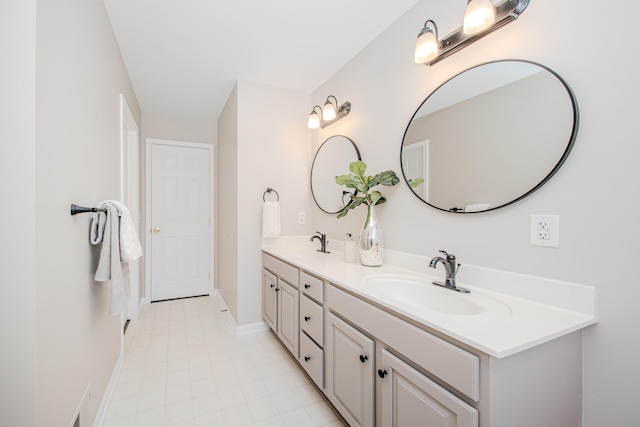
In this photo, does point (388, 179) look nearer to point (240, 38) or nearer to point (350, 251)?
point (350, 251)

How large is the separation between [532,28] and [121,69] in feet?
8.87

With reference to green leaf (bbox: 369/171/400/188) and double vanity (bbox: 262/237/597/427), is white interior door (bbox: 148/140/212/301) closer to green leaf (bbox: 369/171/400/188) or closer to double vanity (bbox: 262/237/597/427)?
double vanity (bbox: 262/237/597/427)

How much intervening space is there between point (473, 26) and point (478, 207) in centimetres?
78

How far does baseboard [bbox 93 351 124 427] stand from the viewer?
148 cm

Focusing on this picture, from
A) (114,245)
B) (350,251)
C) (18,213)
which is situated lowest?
(350,251)

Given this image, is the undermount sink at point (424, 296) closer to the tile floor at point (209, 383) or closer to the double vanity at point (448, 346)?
the double vanity at point (448, 346)

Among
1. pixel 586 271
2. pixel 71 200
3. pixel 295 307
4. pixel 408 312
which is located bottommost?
pixel 295 307

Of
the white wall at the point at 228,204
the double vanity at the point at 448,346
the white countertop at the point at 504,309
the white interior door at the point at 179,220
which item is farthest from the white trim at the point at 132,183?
the white countertop at the point at 504,309

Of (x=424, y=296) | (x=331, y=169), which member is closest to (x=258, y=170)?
(x=331, y=169)

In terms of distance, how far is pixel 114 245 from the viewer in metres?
1.33

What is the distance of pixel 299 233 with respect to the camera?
281 cm

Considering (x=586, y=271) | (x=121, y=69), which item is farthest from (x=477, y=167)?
(x=121, y=69)

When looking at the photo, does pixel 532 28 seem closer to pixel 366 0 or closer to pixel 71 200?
pixel 366 0

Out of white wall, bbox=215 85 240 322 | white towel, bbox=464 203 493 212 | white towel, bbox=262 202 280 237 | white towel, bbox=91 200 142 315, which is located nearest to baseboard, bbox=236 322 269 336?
white wall, bbox=215 85 240 322
